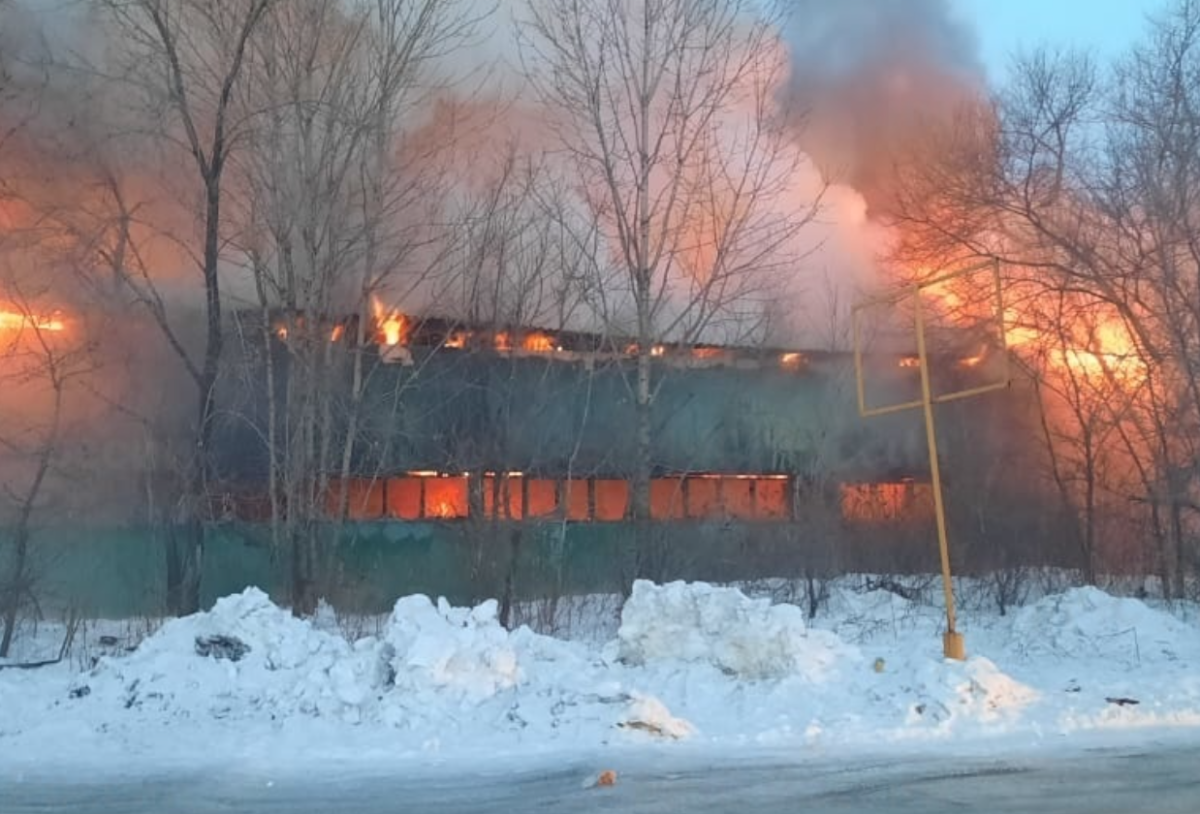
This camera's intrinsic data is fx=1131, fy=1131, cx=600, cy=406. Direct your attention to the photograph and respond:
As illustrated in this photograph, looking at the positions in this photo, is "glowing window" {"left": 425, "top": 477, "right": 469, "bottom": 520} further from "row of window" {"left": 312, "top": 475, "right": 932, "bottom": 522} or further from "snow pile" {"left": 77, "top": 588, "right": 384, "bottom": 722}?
"snow pile" {"left": 77, "top": 588, "right": 384, "bottom": 722}

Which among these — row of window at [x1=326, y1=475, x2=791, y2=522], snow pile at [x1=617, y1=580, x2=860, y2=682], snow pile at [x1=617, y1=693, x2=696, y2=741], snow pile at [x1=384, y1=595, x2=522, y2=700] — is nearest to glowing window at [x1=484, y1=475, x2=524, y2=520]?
row of window at [x1=326, y1=475, x2=791, y2=522]

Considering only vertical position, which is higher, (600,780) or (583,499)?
(583,499)

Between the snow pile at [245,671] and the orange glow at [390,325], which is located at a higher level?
the orange glow at [390,325]

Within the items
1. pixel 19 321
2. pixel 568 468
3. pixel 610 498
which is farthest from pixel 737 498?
pixel 19 321

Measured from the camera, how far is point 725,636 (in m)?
9.88

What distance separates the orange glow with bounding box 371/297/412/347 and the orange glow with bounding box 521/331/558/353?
6.62ft

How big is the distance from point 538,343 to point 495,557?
3884 mm

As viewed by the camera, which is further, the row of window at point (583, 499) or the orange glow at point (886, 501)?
the orange glow at point (886, 501)

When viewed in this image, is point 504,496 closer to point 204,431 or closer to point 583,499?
point 583,499

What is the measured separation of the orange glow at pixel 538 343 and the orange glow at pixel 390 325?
202cm

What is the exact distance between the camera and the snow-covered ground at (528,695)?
7.92 metres

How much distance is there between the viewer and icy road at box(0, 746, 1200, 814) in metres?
6.13

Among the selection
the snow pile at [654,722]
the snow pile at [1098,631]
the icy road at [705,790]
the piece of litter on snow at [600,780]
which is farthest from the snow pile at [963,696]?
the snow pile at [1098,631]

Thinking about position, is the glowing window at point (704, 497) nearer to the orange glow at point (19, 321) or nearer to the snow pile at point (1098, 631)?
the snow pile at point (1098, 631)
